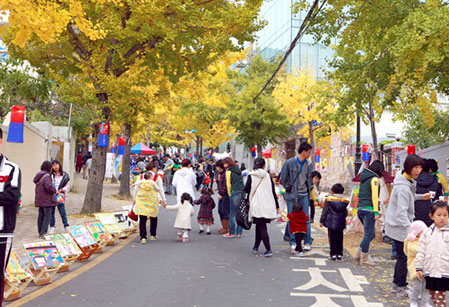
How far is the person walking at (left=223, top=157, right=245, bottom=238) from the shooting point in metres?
11.5

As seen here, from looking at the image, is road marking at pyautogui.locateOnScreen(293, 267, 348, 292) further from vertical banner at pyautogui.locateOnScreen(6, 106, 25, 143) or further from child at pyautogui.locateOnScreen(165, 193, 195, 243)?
vertical banner at pyautogui.locateOnScreen(6, 106, 25, 143)

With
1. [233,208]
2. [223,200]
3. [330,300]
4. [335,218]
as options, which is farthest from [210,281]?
[223,200]

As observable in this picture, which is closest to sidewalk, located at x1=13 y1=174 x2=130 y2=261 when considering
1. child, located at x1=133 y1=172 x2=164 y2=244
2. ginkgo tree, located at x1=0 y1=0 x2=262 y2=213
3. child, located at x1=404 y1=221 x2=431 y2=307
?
ginkgo tree, located at x1=0 y1=0 x2=262 y2=213

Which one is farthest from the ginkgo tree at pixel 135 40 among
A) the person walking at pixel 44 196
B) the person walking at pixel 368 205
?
the person walking at pixel 368 205

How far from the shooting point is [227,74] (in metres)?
39.8

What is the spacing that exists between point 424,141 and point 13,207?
73.6ft

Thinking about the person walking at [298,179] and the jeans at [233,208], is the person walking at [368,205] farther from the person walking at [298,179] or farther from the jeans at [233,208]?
the jeans at [233,208]

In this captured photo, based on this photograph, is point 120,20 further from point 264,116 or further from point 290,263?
point 264,116

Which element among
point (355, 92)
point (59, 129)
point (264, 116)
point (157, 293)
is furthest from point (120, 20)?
point (264, 116)

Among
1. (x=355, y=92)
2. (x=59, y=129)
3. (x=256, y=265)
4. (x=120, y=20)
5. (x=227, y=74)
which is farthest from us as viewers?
(x=227, y=74)

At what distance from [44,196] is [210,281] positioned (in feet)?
16.2

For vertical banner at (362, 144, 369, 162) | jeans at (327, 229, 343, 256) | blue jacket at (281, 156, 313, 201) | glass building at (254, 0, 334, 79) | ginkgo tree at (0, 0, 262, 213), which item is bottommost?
jeans at (327, 229, 343, 256)

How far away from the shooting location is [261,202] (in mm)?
9125

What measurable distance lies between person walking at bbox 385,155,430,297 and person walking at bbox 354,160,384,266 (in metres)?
1.61
